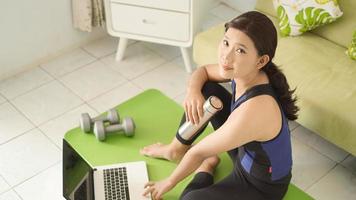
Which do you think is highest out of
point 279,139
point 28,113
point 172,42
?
point 279,139

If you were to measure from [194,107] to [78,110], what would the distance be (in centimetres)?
93

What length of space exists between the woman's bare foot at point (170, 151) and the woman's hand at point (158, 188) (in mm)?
165

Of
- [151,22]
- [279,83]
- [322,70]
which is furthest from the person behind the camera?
[151,22]

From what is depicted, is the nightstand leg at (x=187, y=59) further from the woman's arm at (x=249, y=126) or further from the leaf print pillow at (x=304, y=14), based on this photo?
the woman's arm at (x=249, y=126)

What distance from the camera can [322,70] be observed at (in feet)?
7.04

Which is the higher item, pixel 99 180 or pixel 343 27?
pixel 343 27

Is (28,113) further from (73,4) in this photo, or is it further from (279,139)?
(279,139)

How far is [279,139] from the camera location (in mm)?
1475

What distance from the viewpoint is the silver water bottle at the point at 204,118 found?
1.64m

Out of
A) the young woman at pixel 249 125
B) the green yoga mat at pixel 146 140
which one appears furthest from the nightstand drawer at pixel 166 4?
the young woman at pixel 249 125

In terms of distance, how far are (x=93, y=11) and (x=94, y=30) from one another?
177mm

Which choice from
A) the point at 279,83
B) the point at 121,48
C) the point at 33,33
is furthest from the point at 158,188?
the point at 33,33

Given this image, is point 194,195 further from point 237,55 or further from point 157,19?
point 157,19

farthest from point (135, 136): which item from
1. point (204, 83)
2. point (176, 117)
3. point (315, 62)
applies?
point (315, 62)
